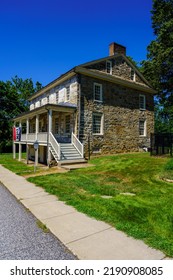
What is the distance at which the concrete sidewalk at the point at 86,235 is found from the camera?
3.28 metres

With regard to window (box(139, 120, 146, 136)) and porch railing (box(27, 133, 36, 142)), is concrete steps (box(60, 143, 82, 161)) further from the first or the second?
window (box(139, 120, 146, 136))

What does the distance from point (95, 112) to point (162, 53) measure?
1374 cm

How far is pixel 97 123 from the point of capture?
1755 cm

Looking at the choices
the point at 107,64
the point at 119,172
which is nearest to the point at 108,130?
the point at 107,64

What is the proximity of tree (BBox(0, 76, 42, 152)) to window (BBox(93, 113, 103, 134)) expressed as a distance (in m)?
21.6

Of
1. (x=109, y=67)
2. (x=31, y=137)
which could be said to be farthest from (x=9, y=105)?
(x=109, y=67)

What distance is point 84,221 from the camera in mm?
4723

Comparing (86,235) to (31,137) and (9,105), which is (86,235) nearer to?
(31,137)

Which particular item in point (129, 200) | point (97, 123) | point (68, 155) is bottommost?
point (129, 200)

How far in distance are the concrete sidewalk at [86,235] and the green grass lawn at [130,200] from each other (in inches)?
8.3

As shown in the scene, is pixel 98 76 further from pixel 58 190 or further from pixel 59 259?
pixel 59 259

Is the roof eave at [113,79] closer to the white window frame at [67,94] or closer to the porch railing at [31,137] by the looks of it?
the white window frame at [67,94]
